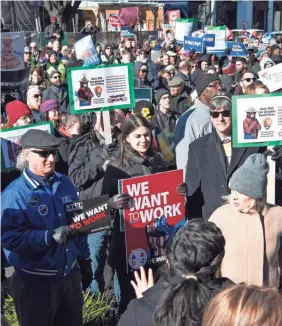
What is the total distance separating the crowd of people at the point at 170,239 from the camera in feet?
7.58

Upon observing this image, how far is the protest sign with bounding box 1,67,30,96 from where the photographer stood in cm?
765

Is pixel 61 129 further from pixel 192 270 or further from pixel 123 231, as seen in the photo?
pixel 192 270

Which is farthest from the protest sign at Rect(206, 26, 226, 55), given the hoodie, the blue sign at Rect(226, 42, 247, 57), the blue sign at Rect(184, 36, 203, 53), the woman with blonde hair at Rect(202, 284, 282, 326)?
the woman with blonde hair at Rect(202, 284, 282, 326)

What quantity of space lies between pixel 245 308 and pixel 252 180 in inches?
61.4

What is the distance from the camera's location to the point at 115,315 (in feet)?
14.9

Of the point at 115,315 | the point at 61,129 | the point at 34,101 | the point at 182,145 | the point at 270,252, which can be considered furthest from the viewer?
the point at 34,101

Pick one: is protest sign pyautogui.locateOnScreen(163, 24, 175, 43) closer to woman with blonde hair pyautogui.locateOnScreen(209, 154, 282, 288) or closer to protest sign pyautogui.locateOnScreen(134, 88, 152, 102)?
protest sign pyautogui.locateOnScreen(134, 88, 152, 102)

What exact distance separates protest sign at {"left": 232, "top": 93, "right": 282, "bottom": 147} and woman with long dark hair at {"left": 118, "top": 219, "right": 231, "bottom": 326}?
5.89ft

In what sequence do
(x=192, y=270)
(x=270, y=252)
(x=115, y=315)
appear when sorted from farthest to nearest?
(x=115, y=315)
(x=270, y=252)
(x=192, y=270)

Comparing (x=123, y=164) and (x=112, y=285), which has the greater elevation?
(x=123, y=164)

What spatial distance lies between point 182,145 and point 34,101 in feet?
8.91

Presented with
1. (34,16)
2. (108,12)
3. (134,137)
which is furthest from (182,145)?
(108,12)

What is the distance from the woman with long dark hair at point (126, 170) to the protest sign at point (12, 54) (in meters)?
3.83

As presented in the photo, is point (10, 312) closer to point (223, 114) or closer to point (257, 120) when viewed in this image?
point (223, 114)
